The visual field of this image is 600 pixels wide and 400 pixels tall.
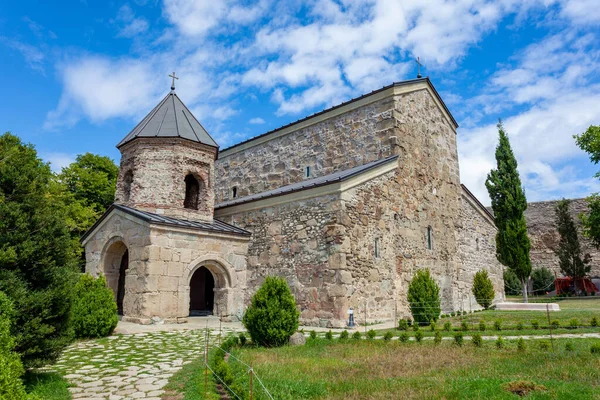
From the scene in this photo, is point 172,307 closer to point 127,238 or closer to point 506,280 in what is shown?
point 127,238

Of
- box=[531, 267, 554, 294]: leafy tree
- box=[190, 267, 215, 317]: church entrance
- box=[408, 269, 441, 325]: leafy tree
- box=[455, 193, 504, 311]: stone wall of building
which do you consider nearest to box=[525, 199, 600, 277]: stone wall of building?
box=[531, 267, 554, 294]: leafy tree

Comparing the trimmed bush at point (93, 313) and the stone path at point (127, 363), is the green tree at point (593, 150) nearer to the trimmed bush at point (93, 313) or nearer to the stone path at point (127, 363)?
the stone path at point (127, 363)

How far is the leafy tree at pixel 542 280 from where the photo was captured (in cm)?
2636

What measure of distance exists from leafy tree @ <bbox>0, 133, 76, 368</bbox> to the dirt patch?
A: 532 centimetres

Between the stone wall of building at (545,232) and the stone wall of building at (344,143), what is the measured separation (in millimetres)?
16717

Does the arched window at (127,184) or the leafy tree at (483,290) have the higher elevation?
the arched window at (127,184)

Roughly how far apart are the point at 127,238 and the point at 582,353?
11.2 meters

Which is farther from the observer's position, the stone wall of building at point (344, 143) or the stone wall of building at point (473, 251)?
the stone wall of building at point (473, 251)

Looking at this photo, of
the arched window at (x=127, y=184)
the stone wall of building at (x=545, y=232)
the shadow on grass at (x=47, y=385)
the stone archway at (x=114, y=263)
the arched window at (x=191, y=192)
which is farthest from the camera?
the stone wall of building at (x=545, y=232)

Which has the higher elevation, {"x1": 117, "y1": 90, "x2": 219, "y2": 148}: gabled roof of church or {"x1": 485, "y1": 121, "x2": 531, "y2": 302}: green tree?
{"x1": 117, "y1": 90, "x2": 219, "y2": 148}: gabled roof of church

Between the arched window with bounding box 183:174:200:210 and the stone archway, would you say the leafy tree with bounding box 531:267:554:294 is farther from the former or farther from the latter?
the stone archway

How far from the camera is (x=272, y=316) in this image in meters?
7.90

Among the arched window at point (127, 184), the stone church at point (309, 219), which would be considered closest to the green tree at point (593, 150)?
the stone church at point (309, 219)

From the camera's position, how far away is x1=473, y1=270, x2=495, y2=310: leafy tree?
623 inches
